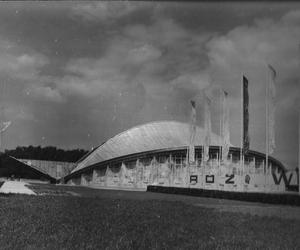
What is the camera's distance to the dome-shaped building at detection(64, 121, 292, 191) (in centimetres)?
5156

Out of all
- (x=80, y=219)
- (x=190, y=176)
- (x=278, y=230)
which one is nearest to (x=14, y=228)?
(x=80, y=219)

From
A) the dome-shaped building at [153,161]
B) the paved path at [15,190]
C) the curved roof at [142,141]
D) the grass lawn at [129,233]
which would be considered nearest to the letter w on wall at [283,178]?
Result: the dome-shaped building at [153,161]

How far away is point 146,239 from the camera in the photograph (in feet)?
20.2

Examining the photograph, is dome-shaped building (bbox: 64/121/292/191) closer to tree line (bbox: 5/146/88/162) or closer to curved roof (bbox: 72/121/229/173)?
curved roof (bbox: 72/121/229/173)

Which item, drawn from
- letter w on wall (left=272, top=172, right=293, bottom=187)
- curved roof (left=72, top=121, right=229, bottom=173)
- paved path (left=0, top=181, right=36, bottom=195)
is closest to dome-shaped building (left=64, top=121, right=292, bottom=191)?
curved roof (left=72, top=121, right=229, bottom=173)

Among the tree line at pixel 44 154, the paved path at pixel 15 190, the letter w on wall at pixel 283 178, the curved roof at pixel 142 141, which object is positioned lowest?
the paved path at pixel 15 190

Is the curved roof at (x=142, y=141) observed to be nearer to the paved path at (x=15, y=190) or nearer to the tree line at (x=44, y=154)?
the tree line at (x=44, y=154)

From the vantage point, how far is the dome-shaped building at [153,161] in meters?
51.6

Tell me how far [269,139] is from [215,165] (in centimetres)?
2344

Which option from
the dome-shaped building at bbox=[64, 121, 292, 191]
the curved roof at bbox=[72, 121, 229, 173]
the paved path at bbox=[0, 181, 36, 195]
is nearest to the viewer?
the paved path at bbox=[0, 181, 36, 195]

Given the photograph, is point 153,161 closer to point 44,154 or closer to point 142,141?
point 142,141

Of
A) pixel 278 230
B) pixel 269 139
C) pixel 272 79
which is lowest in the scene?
pixel 278 230

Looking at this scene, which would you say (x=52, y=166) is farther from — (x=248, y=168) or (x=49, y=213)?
(x=49, y=213)

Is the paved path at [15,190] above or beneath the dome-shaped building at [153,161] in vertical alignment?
beneath
